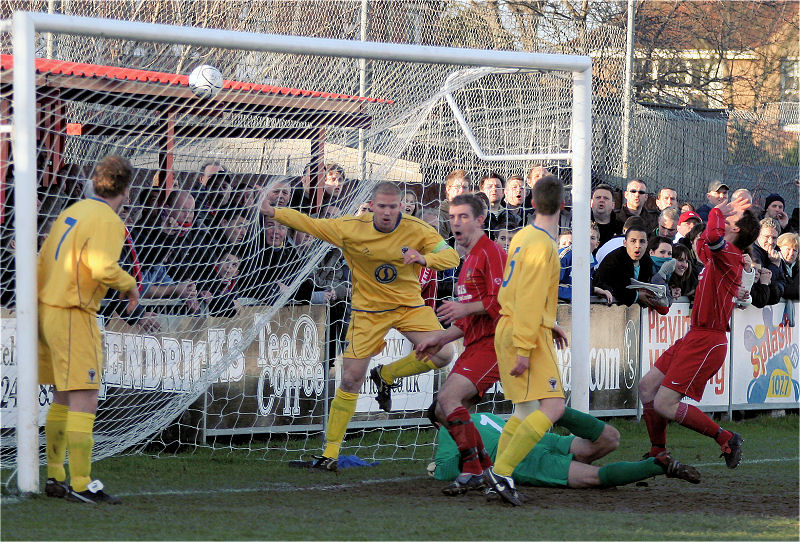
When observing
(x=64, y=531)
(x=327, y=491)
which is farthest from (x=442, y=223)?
(x=64, y=531)

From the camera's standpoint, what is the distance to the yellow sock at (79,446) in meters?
5.46

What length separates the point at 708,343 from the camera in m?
7.09

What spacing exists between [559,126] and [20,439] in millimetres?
7148

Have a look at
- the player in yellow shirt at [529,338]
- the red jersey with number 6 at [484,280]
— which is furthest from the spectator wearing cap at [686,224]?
the player in yellow shirt at [529,338]

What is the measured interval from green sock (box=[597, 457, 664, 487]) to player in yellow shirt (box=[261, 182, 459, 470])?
5.10ft

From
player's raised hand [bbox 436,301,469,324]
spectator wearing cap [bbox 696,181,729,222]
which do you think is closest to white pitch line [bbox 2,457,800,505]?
player's raised hand [bbox 436,301,469,324]

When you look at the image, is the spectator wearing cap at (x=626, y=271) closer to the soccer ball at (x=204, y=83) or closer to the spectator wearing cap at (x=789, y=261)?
the spectator wearing cap at (x=789, y=261)

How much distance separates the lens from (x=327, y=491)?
630 cm

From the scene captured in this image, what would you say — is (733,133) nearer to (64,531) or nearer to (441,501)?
(441,501)

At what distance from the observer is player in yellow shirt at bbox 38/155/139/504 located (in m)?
5.45

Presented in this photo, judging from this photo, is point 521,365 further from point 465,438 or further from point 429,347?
point 429,347

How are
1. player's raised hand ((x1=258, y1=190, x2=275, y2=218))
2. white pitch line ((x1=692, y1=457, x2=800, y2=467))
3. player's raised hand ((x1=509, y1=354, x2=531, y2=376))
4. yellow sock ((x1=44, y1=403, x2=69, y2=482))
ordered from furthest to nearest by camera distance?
white pitch line ((x1=692, y1=457, x2=800, y2=467)), player's raised hand ((x1=258, y1=190, x2=275, y2=218)), player's raised hand ((x1=509, y1=354, x2=531, y2=376)), yellow sock ((x1=44, y1=403, x2=69, y2=482))

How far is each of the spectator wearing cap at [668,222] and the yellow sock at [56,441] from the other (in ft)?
21.9

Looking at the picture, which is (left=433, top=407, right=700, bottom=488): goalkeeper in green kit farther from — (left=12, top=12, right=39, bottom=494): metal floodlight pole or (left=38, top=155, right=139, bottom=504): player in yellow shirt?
(left=12, top=12, right=39, bottom=494): metal floodlight pole
